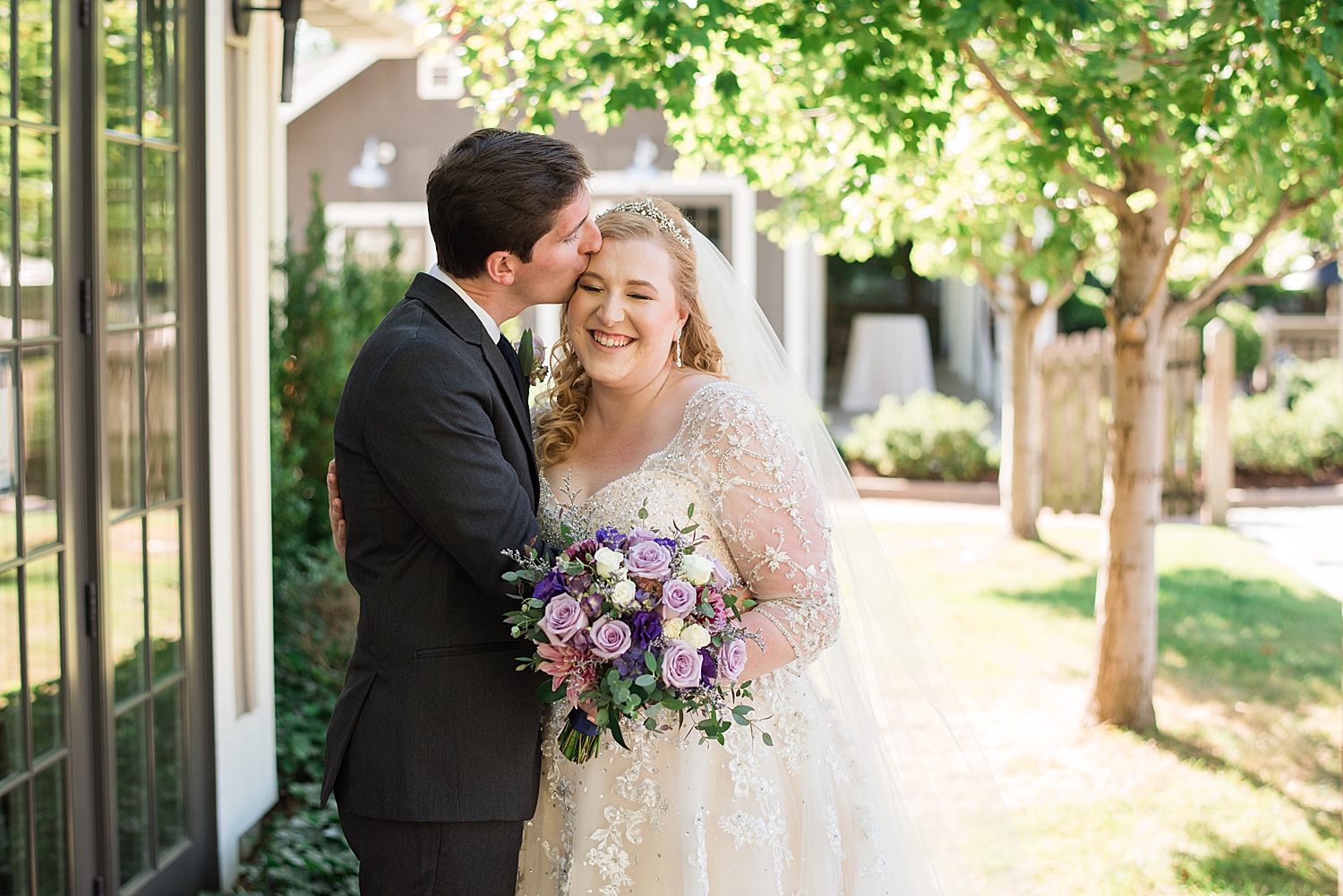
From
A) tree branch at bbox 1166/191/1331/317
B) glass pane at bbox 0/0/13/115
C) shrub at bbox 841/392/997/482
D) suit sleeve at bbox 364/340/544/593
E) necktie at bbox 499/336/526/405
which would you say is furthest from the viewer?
shrub at bbox 841/392/997/482

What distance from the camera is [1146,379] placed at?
5.52 meters

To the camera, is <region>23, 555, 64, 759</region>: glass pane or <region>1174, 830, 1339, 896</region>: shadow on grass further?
<region>1174, 830, 1339, 896</region>: shadow on grass

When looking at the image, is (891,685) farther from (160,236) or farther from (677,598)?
(160,236)

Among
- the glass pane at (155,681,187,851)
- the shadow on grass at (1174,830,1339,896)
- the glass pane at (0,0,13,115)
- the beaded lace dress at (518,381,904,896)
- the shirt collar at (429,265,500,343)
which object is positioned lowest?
the shadow on grass at (1174,830,1339,896)

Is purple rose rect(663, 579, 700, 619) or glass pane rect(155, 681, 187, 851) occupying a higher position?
purple rose rect(663, 579, 700, 619)

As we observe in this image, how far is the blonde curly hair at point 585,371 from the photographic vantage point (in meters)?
2.73

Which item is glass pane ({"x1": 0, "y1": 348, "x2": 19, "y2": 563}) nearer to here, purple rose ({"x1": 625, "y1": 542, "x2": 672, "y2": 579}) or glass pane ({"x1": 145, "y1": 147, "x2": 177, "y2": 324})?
glass pane ({"x1": 145, "y1": 147, "x2": 177, "y2": 324})

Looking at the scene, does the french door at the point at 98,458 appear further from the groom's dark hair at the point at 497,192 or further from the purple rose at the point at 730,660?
the purple rose at the point at 730,660

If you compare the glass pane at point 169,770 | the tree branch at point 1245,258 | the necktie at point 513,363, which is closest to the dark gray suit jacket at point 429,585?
the necktie at point 513,363

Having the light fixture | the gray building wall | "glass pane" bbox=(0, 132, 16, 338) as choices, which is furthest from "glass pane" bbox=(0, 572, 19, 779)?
the light fixture

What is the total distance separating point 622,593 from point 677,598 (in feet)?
0.33

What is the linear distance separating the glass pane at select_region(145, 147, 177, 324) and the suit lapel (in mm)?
1793

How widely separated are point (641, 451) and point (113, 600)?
6.12 feet

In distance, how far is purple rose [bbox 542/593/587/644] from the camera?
2.05m
